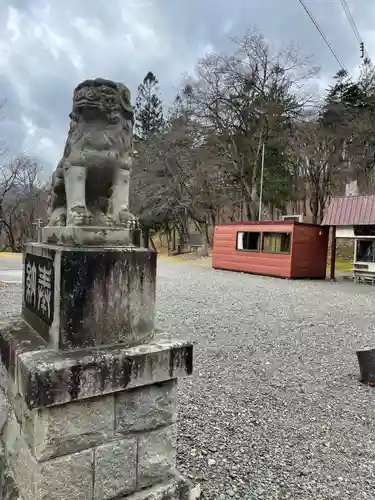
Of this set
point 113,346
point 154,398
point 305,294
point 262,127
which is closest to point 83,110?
point 113,346

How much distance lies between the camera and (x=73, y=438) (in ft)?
5.15

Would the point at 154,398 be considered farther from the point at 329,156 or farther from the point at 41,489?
the point at 329,156

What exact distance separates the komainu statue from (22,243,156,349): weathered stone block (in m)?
0.21

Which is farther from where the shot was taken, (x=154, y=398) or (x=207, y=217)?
(x=207, y=217)

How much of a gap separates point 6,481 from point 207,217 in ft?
77.8

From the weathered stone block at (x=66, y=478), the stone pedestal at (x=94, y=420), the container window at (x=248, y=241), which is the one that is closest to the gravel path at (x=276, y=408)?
the stone pedestal at (x=94, y=420)

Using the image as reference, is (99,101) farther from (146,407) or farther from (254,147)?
(254,147)

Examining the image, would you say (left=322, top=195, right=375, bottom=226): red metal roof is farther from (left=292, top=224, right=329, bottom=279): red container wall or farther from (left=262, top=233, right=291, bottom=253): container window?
Answer: (left=262, top=233, right=291, bottom=253): container window

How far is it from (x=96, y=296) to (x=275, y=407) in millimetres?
2307

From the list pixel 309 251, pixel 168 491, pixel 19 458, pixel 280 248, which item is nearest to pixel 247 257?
pixel 280 248

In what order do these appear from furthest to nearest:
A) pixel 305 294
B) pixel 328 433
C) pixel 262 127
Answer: pixel 262 127, pixel 305 294, pixel 328 433

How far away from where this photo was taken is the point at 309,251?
13688 mm

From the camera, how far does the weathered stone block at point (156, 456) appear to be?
5.72 feet

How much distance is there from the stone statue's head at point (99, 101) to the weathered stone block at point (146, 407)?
134cm
